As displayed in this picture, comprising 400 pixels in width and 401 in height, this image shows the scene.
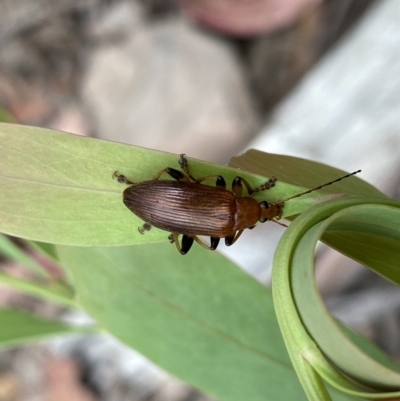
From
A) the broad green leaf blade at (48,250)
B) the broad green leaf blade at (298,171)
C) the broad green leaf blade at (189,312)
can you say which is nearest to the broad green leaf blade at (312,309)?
the broad green leaf blade at (298,171)

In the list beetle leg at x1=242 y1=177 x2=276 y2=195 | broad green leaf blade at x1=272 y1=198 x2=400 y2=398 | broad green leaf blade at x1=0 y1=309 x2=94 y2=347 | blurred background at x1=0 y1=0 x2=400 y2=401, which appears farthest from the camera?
blurred background at x1=0 y1=0 x2=400 y2=401

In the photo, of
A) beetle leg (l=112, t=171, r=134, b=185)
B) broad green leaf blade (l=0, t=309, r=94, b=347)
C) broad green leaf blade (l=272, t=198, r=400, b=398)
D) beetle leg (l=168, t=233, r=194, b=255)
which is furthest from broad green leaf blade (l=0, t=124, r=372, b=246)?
broad green leaf blade (l=0, t=309, r=94, b=347)

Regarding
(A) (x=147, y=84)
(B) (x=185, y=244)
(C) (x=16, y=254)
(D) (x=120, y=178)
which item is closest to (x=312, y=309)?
(D) (x=120, y=178)

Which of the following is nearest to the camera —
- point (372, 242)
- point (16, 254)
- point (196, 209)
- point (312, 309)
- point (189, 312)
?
point (312, 309)

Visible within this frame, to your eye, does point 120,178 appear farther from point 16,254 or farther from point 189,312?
point 16,254

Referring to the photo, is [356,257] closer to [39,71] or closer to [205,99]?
[205,99]

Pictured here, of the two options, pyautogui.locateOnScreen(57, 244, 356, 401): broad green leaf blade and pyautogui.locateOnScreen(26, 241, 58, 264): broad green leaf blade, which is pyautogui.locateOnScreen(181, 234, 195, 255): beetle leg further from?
pyautogui.locateOnScreen(26, 241, 58, 264): broad green leaf blade
